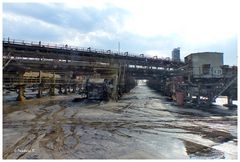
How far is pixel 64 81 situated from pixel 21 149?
3271 centimetres

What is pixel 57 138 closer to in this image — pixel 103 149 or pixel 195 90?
pixel 103 149

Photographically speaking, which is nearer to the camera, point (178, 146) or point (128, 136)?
point (178, 146)

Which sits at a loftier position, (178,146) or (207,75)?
(207,75)

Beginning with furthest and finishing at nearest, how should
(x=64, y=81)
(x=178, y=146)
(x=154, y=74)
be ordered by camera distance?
(x=154, y=74) → (x=64, y=81) → (x=178, y=146)

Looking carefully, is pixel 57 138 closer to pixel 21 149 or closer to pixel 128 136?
pixel 21 149

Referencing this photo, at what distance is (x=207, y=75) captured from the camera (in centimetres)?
2406

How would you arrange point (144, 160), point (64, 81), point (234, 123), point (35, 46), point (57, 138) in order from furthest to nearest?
point (35, 46), point (64, 81), point (234, 123), point (57, 138), point (144, 160)

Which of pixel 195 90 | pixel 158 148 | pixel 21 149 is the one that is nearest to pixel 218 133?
pixel 158 148

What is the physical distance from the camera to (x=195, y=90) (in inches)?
902

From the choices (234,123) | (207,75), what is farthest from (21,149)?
(207,75)

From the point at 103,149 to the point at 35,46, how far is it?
158ft

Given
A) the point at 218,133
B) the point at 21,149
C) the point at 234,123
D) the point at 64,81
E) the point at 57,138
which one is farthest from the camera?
the point at 64,81

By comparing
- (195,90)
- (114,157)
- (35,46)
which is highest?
(35,46)

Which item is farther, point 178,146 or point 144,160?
point 178,146
